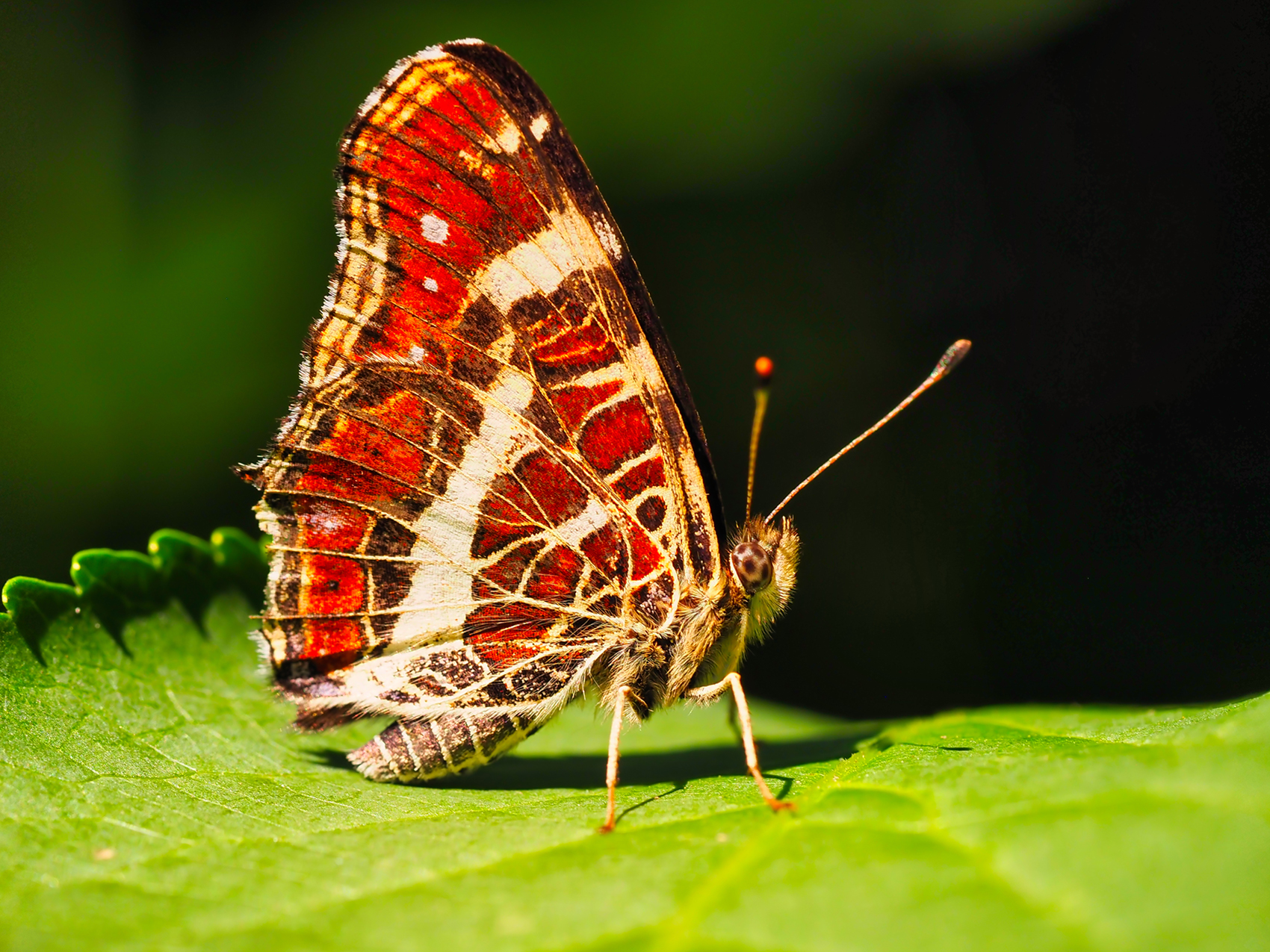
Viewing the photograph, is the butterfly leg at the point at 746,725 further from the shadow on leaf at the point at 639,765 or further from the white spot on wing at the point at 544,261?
the white spot on wing at the point at 544,261

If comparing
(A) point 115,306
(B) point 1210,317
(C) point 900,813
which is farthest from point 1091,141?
(A) point 115,306

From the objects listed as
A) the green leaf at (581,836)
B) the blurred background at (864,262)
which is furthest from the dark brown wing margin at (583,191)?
the blurred background at (864,262)

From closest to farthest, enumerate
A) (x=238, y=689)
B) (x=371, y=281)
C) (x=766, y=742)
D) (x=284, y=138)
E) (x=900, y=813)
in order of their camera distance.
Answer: (x=900, y=813), (x=371, y=281), (x=238, y=689), (x=766, y=742), (x=284, y=138)

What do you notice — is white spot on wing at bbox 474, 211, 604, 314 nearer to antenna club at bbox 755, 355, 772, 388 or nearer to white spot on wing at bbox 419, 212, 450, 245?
white spot on wing at bbox 419, 212, 450, 245

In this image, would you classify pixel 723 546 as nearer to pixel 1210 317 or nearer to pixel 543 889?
pixel 543 889

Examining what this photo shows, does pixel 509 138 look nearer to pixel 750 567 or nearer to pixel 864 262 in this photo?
pixel 750 567

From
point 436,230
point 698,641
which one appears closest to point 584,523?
point 698,641
